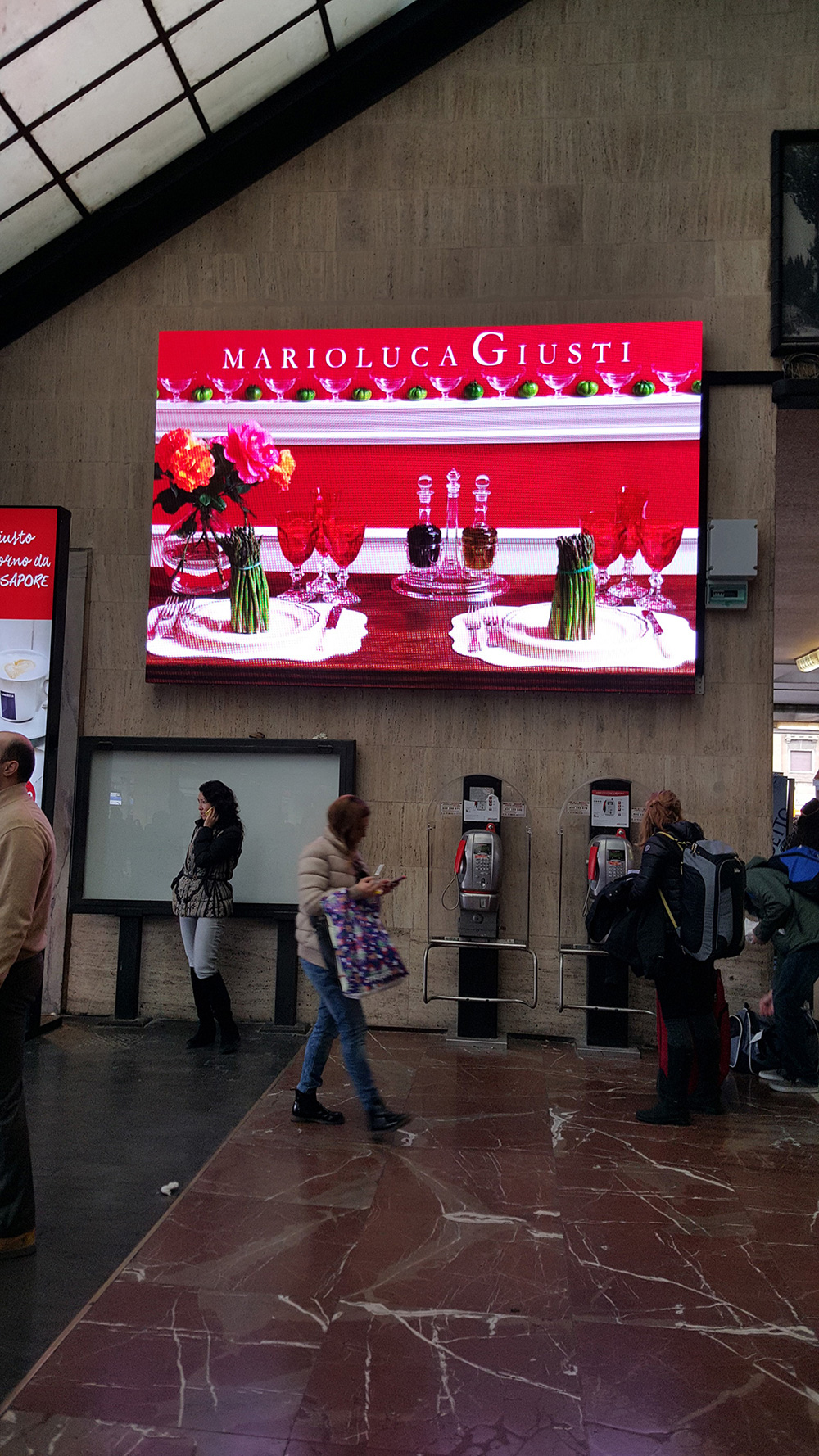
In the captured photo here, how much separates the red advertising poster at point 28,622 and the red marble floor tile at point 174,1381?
12.8 feet

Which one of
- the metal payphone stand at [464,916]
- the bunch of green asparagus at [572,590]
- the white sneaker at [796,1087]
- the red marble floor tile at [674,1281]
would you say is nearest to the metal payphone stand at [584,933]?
the metal payphone stand at [464,916]

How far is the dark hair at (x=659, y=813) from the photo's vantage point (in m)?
4.88

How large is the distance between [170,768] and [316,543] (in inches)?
66.5

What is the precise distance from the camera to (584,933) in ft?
21.2

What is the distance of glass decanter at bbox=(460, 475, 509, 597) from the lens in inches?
254

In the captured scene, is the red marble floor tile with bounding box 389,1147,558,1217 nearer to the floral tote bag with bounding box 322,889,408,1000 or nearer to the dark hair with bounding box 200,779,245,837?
the floral tote bag with bounding box 322,889,408,1000

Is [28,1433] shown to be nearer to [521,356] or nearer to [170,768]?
[170,768]

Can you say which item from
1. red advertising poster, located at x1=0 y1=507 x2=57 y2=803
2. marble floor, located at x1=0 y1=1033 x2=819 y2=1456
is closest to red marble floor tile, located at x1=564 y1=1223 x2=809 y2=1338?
marble floor, located at x1=0 y1=1033 x2=819 y2=1456

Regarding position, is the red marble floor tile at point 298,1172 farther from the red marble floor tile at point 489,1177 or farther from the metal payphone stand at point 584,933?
the metal payphone stand at point 584,933

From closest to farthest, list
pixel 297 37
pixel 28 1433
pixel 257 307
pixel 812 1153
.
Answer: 1. pixel 28 1433
2. pixel 812 1153
3. pixel 297 37
4. pixel 257 307

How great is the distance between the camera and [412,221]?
6.85m

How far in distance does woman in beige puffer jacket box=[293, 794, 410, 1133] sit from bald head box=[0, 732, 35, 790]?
127 cm

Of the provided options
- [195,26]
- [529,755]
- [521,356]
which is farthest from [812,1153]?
[195,26]

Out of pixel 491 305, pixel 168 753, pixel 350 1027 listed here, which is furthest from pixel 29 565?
pixel 350 1027
